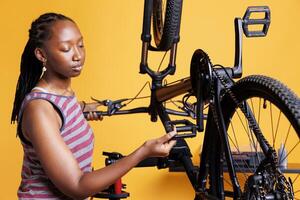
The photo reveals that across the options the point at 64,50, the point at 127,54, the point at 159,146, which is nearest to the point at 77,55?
the point at 64,50

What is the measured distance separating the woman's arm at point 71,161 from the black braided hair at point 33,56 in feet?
0.57

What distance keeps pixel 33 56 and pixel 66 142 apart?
228 millimetres

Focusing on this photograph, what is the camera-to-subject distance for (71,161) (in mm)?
1155

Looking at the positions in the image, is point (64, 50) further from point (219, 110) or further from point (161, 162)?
point (161, 162)

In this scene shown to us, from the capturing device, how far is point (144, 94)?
2.71m

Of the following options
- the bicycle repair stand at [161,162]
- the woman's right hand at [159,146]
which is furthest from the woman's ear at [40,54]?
the bicycle repair stand at [161,162]

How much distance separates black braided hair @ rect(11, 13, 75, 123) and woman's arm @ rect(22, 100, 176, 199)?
17cm

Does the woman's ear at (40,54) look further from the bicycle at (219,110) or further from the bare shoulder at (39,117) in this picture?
the bicycle at (219,110)

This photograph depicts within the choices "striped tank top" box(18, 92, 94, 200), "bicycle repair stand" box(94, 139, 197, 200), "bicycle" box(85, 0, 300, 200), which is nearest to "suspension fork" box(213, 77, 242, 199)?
"bicycle" box(85, 0, 300, 200)

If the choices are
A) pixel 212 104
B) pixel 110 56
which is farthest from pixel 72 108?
pixel 110 56

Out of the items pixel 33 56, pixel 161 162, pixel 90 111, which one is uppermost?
pixel 33 56

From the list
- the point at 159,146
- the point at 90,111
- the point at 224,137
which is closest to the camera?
the point at 159,146

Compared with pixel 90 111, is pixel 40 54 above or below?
above

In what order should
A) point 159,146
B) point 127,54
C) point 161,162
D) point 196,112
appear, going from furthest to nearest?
point 127,54 → point 161,162 → point 196,112 → point 159,146
